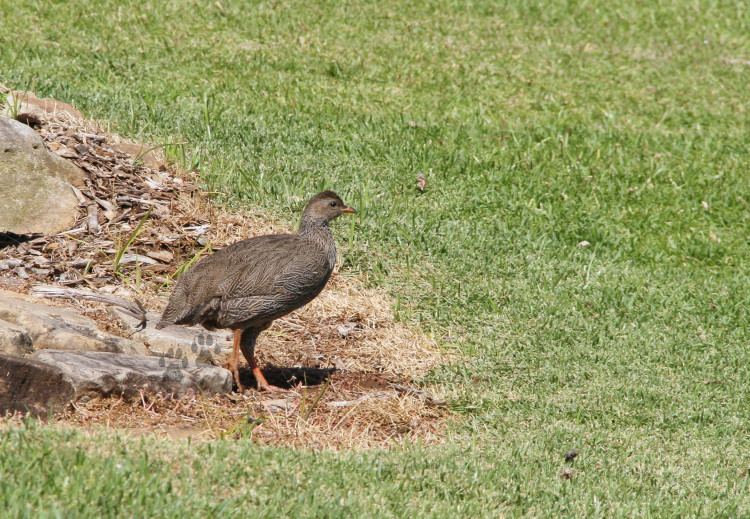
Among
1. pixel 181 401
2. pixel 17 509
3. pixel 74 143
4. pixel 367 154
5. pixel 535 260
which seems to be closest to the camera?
pixel 17 509

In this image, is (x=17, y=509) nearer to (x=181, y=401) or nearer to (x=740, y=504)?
(x=181, y=401)

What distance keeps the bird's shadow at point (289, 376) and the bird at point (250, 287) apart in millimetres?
205

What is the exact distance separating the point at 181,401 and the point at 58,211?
2.81 m

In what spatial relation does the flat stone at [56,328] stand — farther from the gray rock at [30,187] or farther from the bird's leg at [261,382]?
the gray rock at [30,187]

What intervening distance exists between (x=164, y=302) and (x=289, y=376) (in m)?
1.26

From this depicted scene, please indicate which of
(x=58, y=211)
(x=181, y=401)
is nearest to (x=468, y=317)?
(x=181, y=401)

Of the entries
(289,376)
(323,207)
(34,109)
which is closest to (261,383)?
(289,376)

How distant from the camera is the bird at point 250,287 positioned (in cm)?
643

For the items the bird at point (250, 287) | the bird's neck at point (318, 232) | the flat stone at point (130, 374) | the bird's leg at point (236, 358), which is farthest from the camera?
the bird's neck at point (318, 232)

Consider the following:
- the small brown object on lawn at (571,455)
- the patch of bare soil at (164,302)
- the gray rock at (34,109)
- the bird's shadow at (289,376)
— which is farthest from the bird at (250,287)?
the gray rock at (34,109)

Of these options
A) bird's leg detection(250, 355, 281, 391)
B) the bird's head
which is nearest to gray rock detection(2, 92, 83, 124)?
the bird's head

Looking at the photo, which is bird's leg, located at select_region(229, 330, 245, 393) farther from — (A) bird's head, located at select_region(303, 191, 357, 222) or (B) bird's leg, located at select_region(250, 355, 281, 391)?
(A) bird's head, located at select_region(303, 191, 357, 222)

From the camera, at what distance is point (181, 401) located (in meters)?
6.06

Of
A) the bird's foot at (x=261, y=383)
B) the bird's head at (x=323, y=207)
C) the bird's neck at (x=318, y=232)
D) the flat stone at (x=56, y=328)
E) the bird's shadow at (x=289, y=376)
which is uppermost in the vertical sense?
the bird's head at (x=323, y=207)
